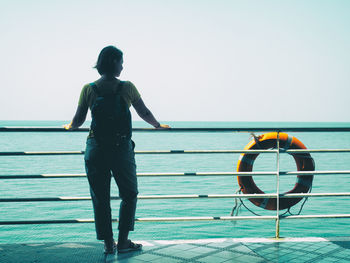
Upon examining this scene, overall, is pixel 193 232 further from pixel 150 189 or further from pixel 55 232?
pixel 150 189

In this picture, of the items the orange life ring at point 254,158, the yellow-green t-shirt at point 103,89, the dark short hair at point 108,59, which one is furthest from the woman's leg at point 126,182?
the orange life ring at point 254,158

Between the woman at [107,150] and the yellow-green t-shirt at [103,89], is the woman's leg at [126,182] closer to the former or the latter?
the woman at [107,150]

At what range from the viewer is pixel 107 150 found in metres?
2.36

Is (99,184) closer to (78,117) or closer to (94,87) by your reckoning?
(78,117)

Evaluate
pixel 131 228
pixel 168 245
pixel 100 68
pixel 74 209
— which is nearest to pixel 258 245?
pixel 168 245

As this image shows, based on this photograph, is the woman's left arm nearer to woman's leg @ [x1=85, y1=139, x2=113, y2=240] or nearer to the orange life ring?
woman's leg @ [x1=85, y1=139, x2=113, y2=240]

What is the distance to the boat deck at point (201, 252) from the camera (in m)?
2.47

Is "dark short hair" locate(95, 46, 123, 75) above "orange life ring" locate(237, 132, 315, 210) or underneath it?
above

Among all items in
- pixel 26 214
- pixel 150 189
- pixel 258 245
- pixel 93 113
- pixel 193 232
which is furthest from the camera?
pixel 150 189

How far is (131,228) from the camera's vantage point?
2615 millimetres

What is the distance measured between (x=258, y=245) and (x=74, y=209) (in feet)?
22.5

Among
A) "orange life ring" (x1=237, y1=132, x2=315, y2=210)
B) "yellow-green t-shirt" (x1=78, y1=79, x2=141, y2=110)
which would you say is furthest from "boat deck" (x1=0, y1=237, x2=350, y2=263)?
"yellow-green t-shirt" (x1=78, y1=79, x2=141, y2=110)

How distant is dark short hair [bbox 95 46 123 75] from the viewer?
2.37 metres

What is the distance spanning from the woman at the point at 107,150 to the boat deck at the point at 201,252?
26 centimetres
